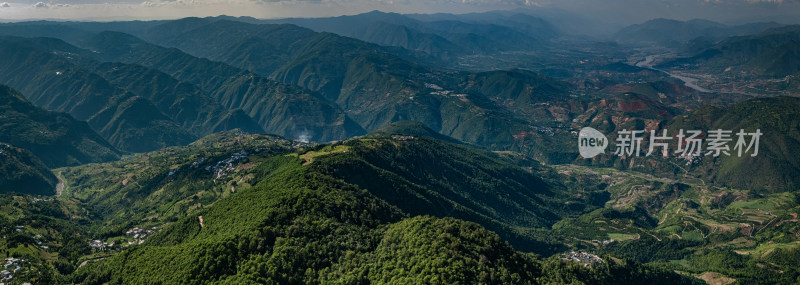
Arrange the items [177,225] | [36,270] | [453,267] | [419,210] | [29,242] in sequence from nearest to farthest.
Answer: [453,267] < [36,270] < [29,242] < [177,225] < [419,210]

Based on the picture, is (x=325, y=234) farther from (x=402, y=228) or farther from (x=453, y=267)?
(x=453, y=267)

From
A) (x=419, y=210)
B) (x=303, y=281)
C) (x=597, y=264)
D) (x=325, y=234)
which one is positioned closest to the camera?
(x=303, y=281)

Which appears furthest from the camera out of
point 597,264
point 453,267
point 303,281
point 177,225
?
point 597,264

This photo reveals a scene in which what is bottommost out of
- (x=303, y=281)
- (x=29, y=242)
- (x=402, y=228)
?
(x=29, y=242)

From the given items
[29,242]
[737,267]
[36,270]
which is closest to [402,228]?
[36,270]

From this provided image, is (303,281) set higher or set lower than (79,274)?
higher

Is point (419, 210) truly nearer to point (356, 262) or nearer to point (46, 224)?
point (356, 262)

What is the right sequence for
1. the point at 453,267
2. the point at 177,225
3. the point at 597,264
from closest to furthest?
the point at 453,267 → the point at 177,225 → the point at 597,264

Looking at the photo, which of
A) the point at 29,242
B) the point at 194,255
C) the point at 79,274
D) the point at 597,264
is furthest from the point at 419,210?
the point at 29,242

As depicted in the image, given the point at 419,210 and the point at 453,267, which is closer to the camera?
the point at 453,267
